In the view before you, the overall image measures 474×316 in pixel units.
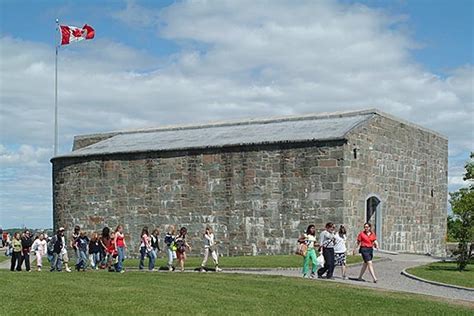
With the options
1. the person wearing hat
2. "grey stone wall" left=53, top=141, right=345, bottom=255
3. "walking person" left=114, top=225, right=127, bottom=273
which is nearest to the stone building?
"grey stone wall" left=53, top=141, right=345, bottom=255

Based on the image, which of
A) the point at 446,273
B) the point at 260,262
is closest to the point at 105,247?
the point at 260,262

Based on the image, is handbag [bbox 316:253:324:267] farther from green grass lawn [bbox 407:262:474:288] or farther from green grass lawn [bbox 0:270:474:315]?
green grass lawn [bbox 0:270:474:315]

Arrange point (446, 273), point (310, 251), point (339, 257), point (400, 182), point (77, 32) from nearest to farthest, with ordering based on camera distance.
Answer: point (310, 251)
point (339, 257)
point (446, 273)
point (400, 182)
point (77, 32)

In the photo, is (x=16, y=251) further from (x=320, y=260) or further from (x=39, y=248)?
(x=320, y=260)

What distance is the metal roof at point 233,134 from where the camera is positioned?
98.4 ft

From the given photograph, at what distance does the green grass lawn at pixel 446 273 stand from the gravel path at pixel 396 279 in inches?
21.6

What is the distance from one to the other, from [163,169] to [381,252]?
9938 millimetres

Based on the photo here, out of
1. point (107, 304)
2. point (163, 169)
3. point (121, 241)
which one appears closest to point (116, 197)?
point (163, 169)

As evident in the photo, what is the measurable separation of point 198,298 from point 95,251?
1000cm

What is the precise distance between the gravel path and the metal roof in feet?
17.2

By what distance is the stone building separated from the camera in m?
28.9

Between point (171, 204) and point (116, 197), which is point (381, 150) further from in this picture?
point (116, 197)

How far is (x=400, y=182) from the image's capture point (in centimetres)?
3316

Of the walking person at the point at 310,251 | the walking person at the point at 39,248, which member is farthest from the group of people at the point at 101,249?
the walking person at the point at 310,251
